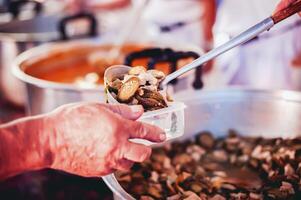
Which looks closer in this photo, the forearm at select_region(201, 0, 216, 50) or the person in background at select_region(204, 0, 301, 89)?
the person in background at select_region(204, 0, 301, 89)

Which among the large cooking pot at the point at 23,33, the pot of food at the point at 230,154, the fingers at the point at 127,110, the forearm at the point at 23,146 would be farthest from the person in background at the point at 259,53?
the forearm at the point at 23,146

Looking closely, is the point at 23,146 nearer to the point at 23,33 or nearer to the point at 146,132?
the point at 146,132

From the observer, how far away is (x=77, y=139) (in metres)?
0.89

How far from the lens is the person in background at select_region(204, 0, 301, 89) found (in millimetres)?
2270

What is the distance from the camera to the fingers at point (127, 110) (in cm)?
92

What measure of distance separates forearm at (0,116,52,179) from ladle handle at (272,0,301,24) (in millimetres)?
587

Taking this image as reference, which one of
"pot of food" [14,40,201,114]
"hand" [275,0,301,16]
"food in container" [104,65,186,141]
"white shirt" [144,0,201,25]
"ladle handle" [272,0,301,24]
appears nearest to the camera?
"food in container" [104,65,186,141]

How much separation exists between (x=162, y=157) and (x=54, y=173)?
700 mm

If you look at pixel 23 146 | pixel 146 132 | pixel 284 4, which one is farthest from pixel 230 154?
pixel 23 146

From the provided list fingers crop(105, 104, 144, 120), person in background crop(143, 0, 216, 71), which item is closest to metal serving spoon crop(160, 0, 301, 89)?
fingers crop(105, 104, 144, 120)

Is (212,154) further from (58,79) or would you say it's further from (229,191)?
(58,79)

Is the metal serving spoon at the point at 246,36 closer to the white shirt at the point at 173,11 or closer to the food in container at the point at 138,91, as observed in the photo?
the food in container at the point at 138,91

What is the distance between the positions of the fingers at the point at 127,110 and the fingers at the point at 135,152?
0.20 feet

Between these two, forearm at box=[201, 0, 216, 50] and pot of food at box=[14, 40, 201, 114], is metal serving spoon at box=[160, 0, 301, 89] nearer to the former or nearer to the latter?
pot of food at box=[14, 40, 201, 114]
